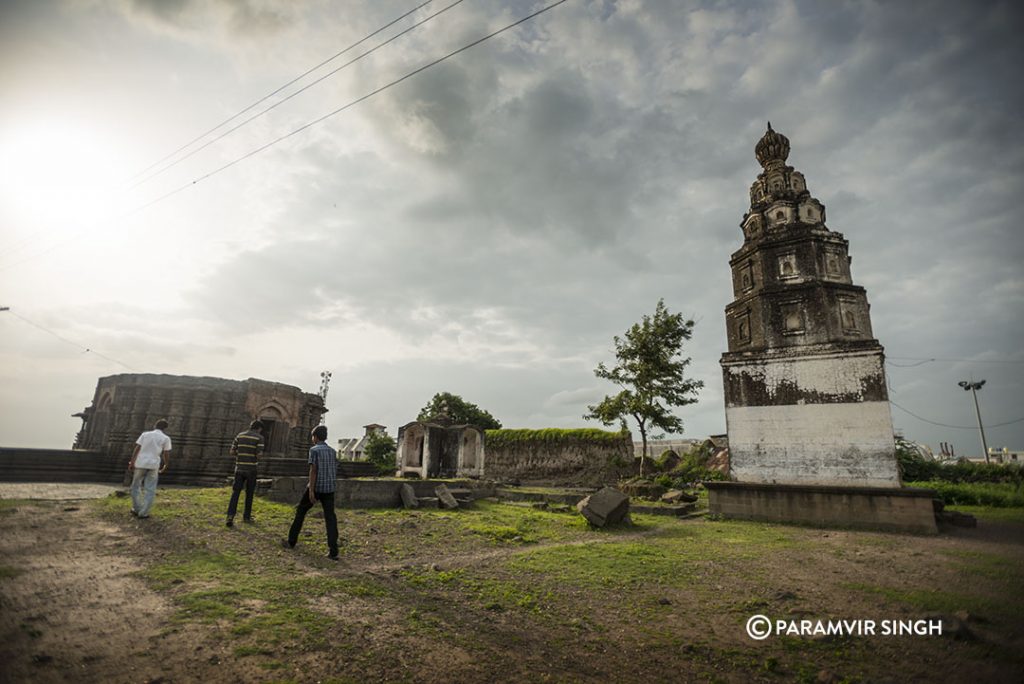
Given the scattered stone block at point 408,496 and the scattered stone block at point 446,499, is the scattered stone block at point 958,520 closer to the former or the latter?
the scattered stone block at point 446,499

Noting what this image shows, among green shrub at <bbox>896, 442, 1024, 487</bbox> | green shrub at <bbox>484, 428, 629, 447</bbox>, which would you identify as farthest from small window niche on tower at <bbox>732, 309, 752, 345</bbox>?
green shrub at <bbox>896, 442, 1024, 487</bbox>

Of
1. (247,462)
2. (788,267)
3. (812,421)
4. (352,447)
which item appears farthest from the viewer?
(352,447)

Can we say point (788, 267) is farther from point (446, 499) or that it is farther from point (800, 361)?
point (446, 499)

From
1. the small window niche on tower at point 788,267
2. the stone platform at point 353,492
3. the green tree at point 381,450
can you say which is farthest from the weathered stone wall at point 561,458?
the stone platform at point 353,492

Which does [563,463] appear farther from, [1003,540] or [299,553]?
[299,553]

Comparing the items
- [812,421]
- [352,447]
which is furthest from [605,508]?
[352,447]

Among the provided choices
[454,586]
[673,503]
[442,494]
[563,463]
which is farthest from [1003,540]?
[563,463]

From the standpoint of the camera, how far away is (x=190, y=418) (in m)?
22.3

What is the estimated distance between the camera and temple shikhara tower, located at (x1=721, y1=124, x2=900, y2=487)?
1224 centimetres

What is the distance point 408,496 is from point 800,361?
1182cm

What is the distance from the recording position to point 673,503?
14578 millimetres

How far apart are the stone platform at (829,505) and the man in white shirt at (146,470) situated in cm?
1334

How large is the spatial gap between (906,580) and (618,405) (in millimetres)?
16066

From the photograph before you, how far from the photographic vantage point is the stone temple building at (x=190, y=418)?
2114 cm
